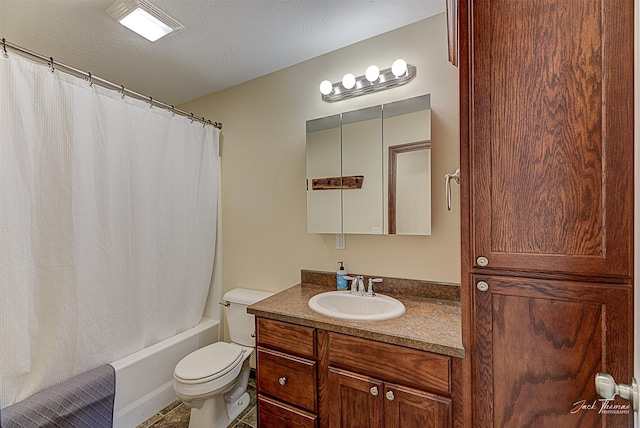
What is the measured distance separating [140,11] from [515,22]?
1.70 metres

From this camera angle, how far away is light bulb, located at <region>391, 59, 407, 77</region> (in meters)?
1.59

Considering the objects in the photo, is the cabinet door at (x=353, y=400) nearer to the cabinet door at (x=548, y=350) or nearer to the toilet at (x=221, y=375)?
the cabinet door at (x=548, y=350)

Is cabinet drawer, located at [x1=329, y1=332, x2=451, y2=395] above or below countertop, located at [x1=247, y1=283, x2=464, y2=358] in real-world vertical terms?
below

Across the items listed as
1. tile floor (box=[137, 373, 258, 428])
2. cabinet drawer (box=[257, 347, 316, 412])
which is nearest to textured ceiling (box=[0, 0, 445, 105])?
cabinet drawer (box=[257, 347, 316, 412])

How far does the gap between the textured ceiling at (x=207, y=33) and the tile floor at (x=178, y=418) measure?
2.29m

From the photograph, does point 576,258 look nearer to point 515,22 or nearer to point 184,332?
point 515,22

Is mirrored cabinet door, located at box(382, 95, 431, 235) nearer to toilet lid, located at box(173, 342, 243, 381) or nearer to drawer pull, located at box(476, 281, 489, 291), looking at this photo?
drawer pull, located at box(476, 281, 489, 291)

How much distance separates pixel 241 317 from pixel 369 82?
6.07 feet

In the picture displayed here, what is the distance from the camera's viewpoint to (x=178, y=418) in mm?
1858

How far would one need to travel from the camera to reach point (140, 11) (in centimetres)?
145

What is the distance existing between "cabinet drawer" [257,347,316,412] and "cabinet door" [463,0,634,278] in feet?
3.18

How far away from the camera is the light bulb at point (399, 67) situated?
1.59 m

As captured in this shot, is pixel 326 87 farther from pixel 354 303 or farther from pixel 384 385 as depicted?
pixel 384 385

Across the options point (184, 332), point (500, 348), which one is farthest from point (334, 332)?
point (184, 332)
